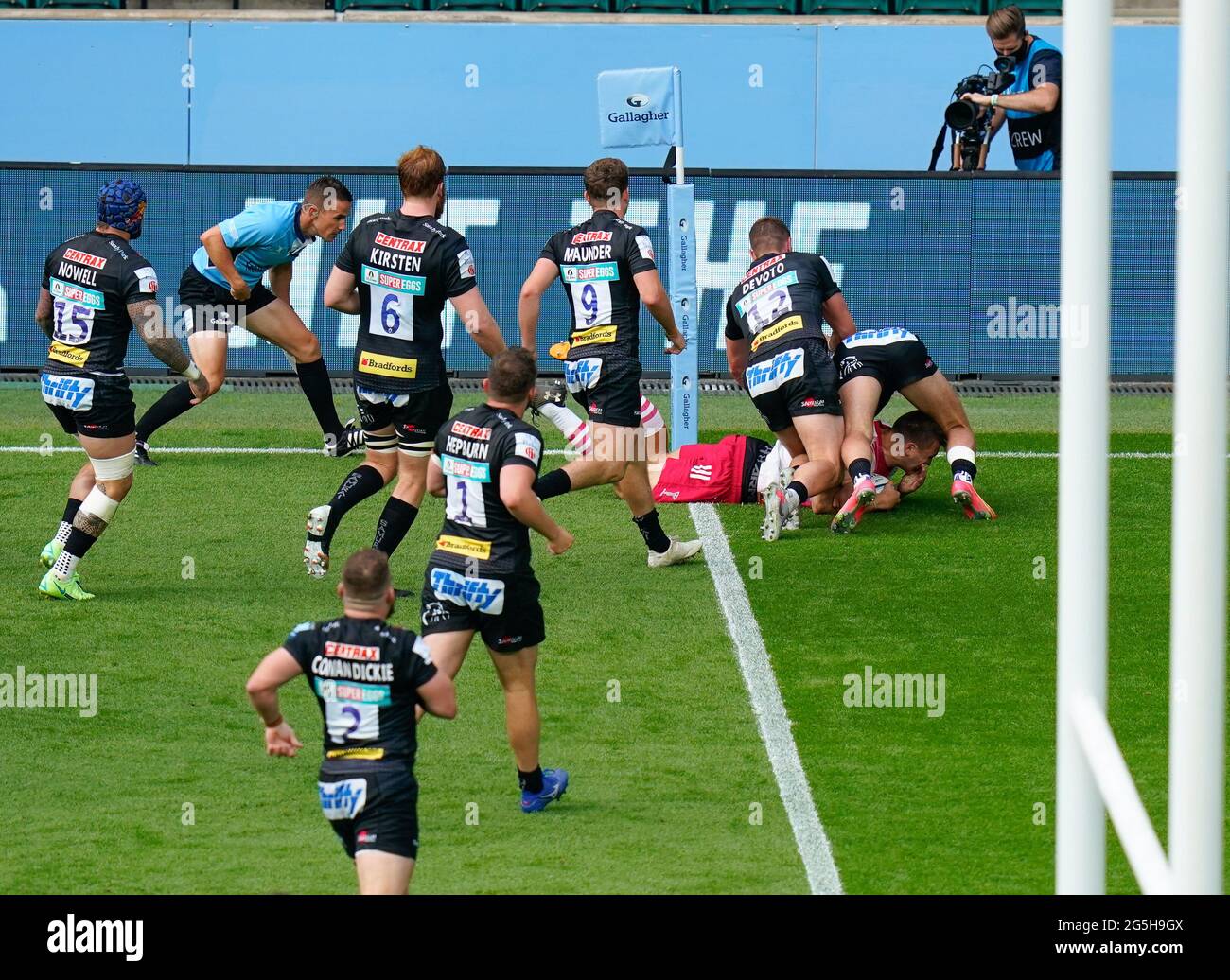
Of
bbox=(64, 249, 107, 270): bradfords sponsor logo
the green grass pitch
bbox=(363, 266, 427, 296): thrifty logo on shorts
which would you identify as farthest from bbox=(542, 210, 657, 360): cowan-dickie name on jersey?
bbox=(64, 249, 107, 270): bradfords sponsor logo

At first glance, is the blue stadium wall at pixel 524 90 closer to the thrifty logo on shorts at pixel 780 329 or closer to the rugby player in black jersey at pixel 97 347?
the thrifty logo on shorts at pixel 780 329

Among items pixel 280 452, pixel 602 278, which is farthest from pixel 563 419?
pixel 280 452

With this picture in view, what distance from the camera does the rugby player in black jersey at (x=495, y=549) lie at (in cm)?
703

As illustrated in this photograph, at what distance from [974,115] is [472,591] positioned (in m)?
10.7

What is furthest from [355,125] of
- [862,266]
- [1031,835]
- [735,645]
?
[1031,835]

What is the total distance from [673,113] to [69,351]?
5254 mm

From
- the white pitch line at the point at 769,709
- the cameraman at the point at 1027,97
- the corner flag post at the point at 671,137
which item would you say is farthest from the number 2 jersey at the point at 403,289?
the cameraman at the point at 1027,97

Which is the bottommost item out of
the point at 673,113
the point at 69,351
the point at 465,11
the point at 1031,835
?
the point at 1031,835

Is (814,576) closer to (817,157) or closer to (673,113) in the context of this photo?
(673,113)

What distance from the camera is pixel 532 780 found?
288 inches

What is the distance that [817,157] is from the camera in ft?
67.5

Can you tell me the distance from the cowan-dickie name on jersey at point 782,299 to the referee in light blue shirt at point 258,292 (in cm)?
271

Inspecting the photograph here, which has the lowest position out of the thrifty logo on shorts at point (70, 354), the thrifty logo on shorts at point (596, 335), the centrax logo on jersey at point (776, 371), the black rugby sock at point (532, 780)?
the black rugby sock at point (532, 780)
